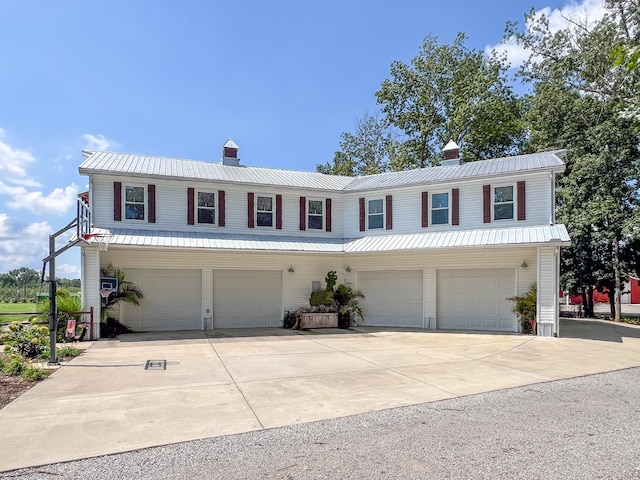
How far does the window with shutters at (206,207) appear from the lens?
603 inches

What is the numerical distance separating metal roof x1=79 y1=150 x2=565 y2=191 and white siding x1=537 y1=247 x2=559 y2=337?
2909 mm

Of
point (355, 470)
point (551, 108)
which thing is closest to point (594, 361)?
point (355, 470)

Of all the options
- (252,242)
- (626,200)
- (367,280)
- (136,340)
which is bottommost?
(136,340)

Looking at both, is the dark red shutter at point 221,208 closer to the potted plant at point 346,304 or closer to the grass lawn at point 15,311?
the potted plant at point 346,304

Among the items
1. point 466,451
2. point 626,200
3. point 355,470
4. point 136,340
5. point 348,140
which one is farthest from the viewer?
point 348,140

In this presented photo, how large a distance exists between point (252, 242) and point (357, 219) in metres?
4.53

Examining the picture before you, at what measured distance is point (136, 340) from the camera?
41.0 feet

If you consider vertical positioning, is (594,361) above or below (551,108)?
below

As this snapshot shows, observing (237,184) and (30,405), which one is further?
(237,184)

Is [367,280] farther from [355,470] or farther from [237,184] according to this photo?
[355,470]

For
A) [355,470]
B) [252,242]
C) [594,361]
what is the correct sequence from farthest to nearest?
[252,242] < [594,361] < [355,470]

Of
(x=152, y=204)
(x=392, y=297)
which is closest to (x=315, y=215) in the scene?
(x=392, y=297)

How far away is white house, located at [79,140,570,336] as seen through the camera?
45.8 feet

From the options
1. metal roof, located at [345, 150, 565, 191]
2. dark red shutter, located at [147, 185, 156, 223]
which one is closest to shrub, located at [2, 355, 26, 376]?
dark red shutter, located at [147, 185, 156, 223]
